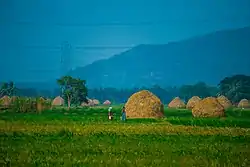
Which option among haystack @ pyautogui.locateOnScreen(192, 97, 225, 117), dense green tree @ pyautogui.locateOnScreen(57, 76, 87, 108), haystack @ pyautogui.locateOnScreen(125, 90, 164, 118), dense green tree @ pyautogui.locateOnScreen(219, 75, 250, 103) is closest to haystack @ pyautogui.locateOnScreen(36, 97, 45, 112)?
haystack @ pyautogui.locateOnScreen(125, 90, 164, 118)

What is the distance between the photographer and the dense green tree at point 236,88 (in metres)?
148

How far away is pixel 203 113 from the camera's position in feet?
190

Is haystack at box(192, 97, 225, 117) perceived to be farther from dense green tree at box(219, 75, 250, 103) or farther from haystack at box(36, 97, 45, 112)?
dense green tree at box(219, 75, 250, 103)

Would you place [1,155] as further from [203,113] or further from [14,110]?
[14,110]

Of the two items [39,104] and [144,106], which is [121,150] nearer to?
[144,106]

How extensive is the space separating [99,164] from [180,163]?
2992 millimetres

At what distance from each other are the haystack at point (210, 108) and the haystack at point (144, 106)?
15.1 feet

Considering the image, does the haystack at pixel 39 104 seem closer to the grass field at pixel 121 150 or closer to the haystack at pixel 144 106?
the haystack at pixel 144 106

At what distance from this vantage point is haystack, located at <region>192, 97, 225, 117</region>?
57.0m

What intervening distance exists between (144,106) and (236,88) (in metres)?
99.7

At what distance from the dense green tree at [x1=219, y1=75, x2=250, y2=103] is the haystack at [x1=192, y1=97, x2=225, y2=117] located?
90.2m

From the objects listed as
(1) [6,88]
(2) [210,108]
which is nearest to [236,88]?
(1) [6,88]

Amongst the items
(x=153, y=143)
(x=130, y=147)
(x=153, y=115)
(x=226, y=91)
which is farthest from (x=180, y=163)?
(x=226, y=91)

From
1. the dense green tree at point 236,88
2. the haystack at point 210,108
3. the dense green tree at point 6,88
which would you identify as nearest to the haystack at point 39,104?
the haystack at point 210,108
